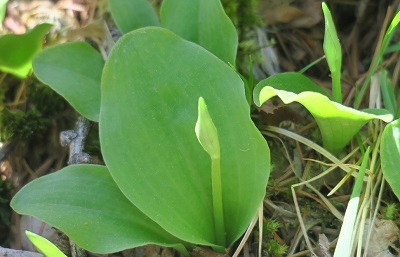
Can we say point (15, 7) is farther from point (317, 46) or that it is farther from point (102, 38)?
point (317, 46)

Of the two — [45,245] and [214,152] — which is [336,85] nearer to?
[214,152]

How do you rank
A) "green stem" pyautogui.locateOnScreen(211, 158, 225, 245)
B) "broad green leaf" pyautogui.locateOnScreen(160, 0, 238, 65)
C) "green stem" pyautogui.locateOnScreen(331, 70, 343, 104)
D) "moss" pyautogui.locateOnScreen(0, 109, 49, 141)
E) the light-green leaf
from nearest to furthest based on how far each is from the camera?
the light-green leaf
"green stem" pyautogui.locateOnScreen(211, 158, 225, 245)
"green stem" pyautogui.locateOnScreen(331, 70, 343, 104)
"broad green leaf" pyautogui.locateOnScreen(160, 0, 238, 65)
"moss" pyautogui.locateOnScreen(0, 109, 49, 141)

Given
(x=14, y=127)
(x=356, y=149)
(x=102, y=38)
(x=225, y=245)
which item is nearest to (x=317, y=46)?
(x=356, y=149)

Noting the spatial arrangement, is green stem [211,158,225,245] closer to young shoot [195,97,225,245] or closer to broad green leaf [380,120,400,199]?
young shoot [195,97,225,245]

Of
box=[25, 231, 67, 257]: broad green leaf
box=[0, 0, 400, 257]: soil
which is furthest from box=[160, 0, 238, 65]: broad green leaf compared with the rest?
box=[25, 231, 67, 257]: broad green leaf

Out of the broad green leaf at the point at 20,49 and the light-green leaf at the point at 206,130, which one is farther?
the broad green leaf at the point at 20,49

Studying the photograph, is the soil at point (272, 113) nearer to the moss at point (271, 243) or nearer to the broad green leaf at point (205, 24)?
the moss at point (271, 243)

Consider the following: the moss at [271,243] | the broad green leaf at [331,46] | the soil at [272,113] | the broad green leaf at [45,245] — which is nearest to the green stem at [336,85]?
the broad green leaf at [331,46]
